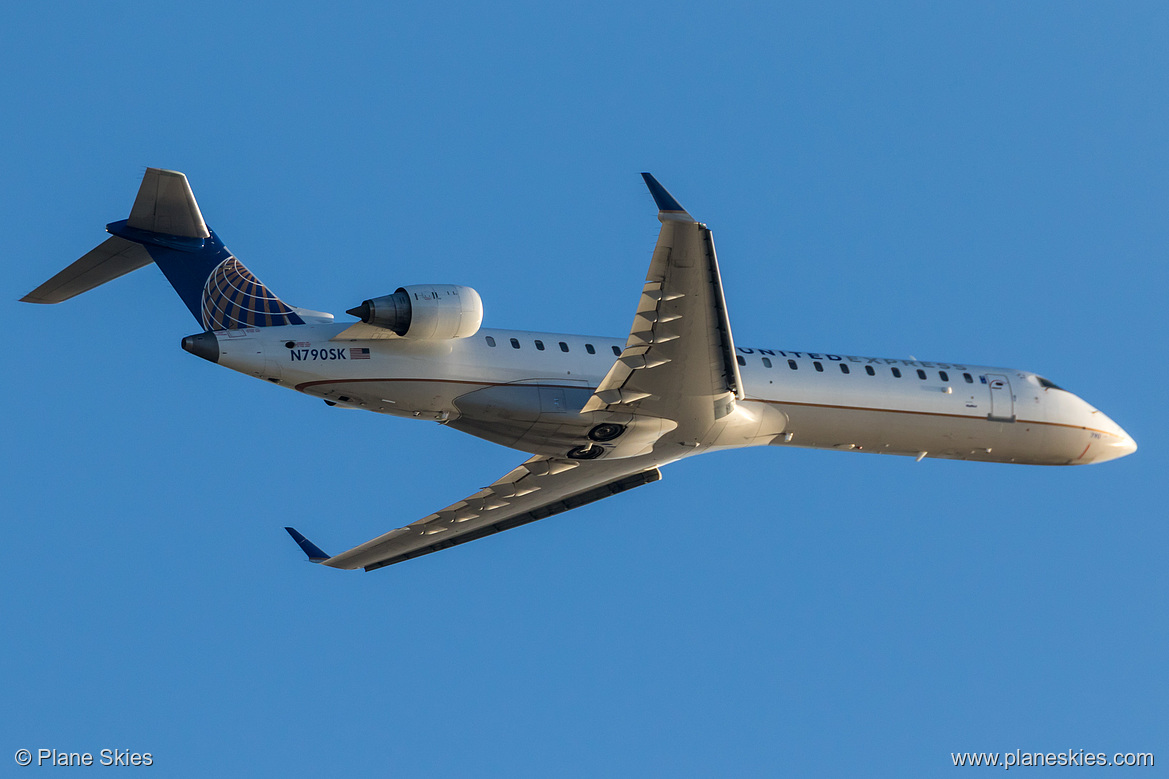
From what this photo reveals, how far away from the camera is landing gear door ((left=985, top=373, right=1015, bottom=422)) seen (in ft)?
81.3

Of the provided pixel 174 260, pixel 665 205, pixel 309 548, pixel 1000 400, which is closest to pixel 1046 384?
pixel 1000 400

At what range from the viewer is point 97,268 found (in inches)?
852

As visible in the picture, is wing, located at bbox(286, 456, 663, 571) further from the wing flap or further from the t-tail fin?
the t-tail fin

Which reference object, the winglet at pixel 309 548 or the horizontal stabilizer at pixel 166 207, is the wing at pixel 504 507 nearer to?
the winglet at pixel 309 548

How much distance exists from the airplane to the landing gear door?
42mm

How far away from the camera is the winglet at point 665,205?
16484 millimetres

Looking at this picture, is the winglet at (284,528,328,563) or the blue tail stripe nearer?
the blue tail stripe

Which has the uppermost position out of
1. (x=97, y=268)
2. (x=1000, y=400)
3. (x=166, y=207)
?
(x=166, y=207)

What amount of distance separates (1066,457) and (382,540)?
43.8ft

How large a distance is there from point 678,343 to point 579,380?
2883 millimetres

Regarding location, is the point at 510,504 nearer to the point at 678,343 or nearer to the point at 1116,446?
the point at 678,343

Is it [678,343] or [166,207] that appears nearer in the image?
[678,343]

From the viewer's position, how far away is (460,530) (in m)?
25.8

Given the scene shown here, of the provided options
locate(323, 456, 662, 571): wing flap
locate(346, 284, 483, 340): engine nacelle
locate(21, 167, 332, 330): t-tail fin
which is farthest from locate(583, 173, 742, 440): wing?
locate(21, 167, 332, 330): t-tail fin
